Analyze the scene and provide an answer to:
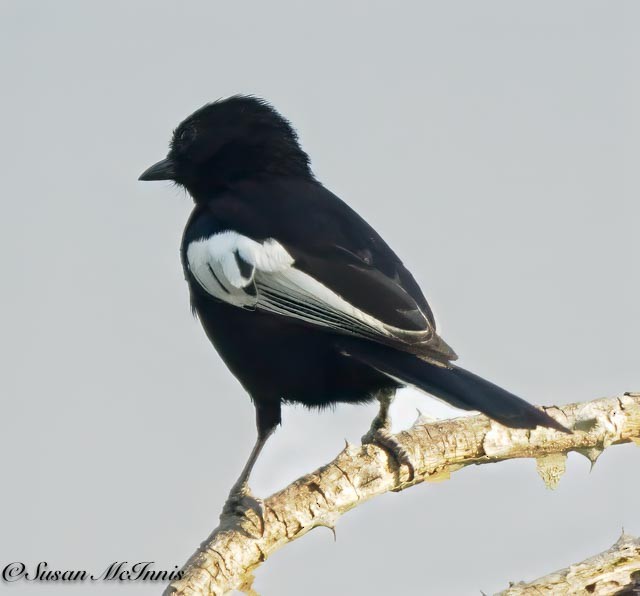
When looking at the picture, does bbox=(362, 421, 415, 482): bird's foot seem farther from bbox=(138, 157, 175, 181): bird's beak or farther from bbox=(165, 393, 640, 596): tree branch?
bbox=(138, 157, 175, 181): bird's beak

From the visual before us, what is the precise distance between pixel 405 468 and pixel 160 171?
266 centimetres

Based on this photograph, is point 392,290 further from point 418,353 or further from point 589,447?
point 589,447

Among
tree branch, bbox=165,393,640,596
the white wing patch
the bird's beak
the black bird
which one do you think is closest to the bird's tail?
the black bird

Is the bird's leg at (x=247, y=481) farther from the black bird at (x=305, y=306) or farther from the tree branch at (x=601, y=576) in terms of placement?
the tree branch at (x=601, y=576)

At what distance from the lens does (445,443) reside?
6.52 meters

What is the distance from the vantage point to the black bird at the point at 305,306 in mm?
5895

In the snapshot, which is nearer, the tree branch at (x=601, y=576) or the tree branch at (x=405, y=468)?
the tree branch at (x=601, y=576)

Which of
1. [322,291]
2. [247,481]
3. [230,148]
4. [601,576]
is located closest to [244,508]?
[247,481]

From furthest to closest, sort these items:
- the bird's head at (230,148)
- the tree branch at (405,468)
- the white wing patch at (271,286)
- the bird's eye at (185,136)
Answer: the bird's eye at (185,136) < the bird's head at (230,148) < the white wing patch at (271,286) < the tree branch at (405,468)

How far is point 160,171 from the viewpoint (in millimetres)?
7762

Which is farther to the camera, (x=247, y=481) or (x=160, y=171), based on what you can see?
(x=160, y=171)

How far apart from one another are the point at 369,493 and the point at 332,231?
1.41m

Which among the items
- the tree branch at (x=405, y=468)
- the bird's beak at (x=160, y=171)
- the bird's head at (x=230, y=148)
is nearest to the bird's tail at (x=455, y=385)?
the tree branch at (x=405, y=468)

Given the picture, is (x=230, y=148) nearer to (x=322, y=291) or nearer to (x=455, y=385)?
(x=322, y=291)
